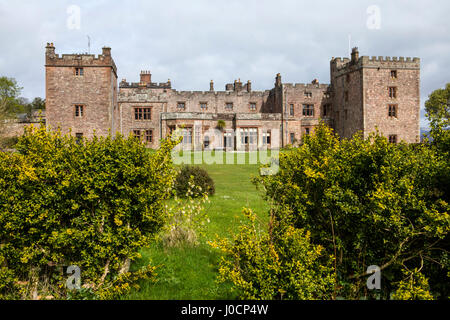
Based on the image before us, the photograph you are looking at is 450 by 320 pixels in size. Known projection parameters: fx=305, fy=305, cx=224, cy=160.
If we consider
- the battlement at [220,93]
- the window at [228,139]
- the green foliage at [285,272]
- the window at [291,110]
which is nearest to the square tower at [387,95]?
the window at [291,110]

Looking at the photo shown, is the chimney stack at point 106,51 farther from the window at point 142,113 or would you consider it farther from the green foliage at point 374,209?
the green foliage at point 374,209

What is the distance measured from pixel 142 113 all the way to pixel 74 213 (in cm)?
3323

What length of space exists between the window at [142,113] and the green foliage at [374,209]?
3359 centimetres

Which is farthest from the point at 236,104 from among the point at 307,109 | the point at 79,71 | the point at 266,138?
the point at 79,71

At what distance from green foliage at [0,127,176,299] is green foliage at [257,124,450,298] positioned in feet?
7.22

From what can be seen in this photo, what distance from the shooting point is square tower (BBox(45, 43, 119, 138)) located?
2903 cm

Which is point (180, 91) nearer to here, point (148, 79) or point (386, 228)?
point (148, 79)

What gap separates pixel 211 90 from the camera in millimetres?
42344

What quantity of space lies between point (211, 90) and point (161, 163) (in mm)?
38584

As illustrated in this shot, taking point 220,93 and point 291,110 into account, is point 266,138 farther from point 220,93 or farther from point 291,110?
point 220,93

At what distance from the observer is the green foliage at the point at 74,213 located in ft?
13.7

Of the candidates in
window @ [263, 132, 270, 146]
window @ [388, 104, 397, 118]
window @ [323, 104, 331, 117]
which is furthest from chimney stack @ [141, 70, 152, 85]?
window @ [388, 104, 397, 118]

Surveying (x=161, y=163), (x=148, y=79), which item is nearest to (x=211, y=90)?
(x=148, y=79)

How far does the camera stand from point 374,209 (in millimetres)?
3809
